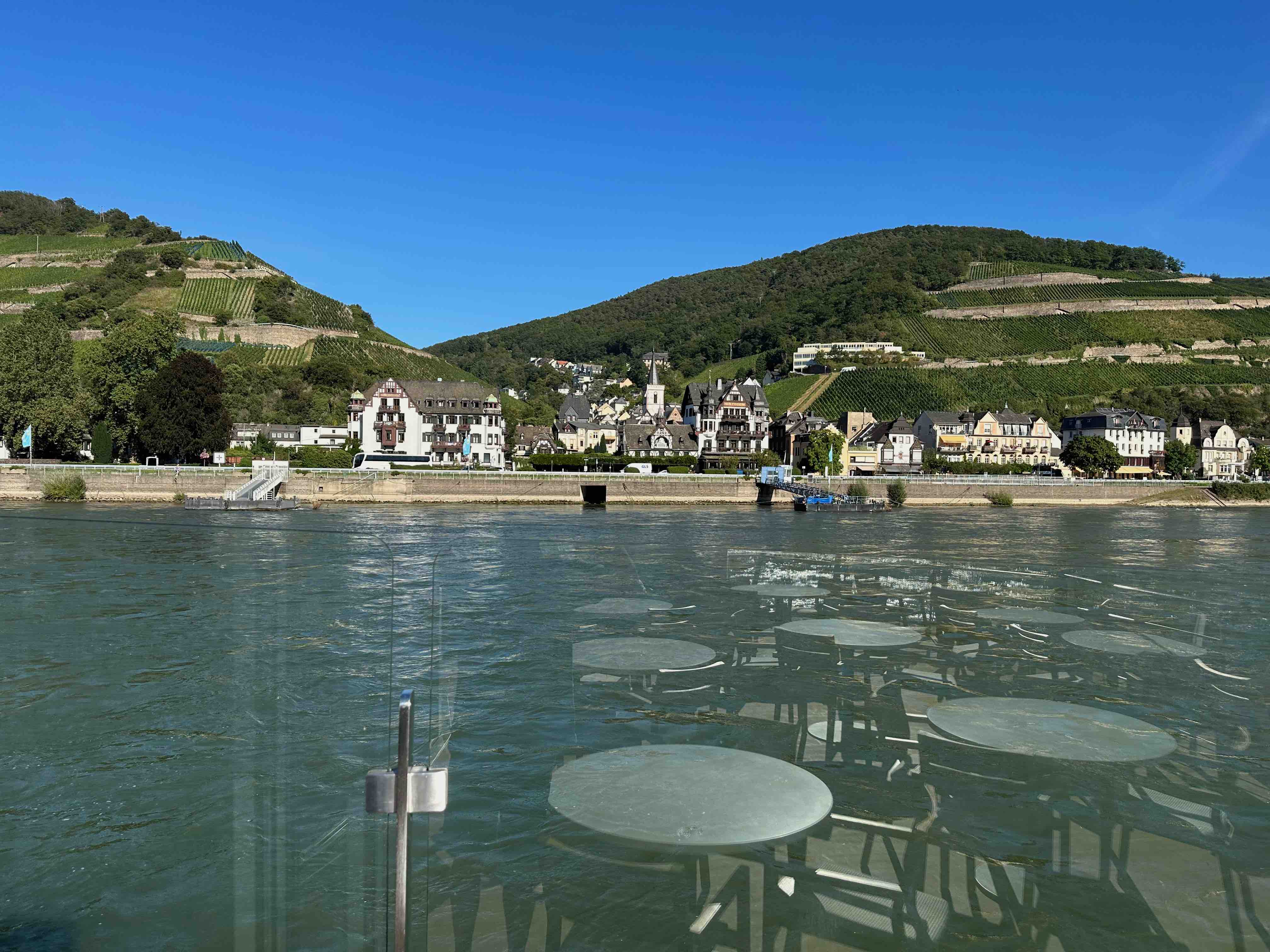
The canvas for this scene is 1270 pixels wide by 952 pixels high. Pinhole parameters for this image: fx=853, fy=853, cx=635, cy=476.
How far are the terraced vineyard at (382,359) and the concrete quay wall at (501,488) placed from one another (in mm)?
51659

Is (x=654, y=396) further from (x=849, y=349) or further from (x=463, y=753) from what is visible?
(x=463, y=753)

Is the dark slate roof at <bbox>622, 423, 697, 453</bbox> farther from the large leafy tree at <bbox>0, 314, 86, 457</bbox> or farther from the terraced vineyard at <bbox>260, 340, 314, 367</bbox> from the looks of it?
the large leafy tree at <bbox>0, 314, 86, 457</bbox>

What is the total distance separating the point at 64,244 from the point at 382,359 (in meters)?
81.3

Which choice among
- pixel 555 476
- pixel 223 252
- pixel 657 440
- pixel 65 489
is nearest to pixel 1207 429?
pixel 657 440

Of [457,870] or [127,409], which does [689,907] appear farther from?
[127,409]

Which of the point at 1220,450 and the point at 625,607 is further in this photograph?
the point at 1220,450

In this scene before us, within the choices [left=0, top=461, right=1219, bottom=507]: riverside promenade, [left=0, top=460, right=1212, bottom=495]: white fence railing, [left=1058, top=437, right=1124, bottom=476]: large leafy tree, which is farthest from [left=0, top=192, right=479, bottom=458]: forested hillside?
[left=1058, top=437, right=1124, bottom=476]: large leafy tree

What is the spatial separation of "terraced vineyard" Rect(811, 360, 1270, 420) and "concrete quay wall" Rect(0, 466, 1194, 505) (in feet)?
125

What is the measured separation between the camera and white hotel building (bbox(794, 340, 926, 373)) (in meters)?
140

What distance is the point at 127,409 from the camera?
61.2m

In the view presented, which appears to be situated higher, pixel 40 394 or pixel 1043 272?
pixel 1043 272

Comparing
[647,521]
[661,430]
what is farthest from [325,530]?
[661,430]

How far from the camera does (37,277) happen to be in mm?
130625

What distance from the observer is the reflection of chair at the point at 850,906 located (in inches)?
209
